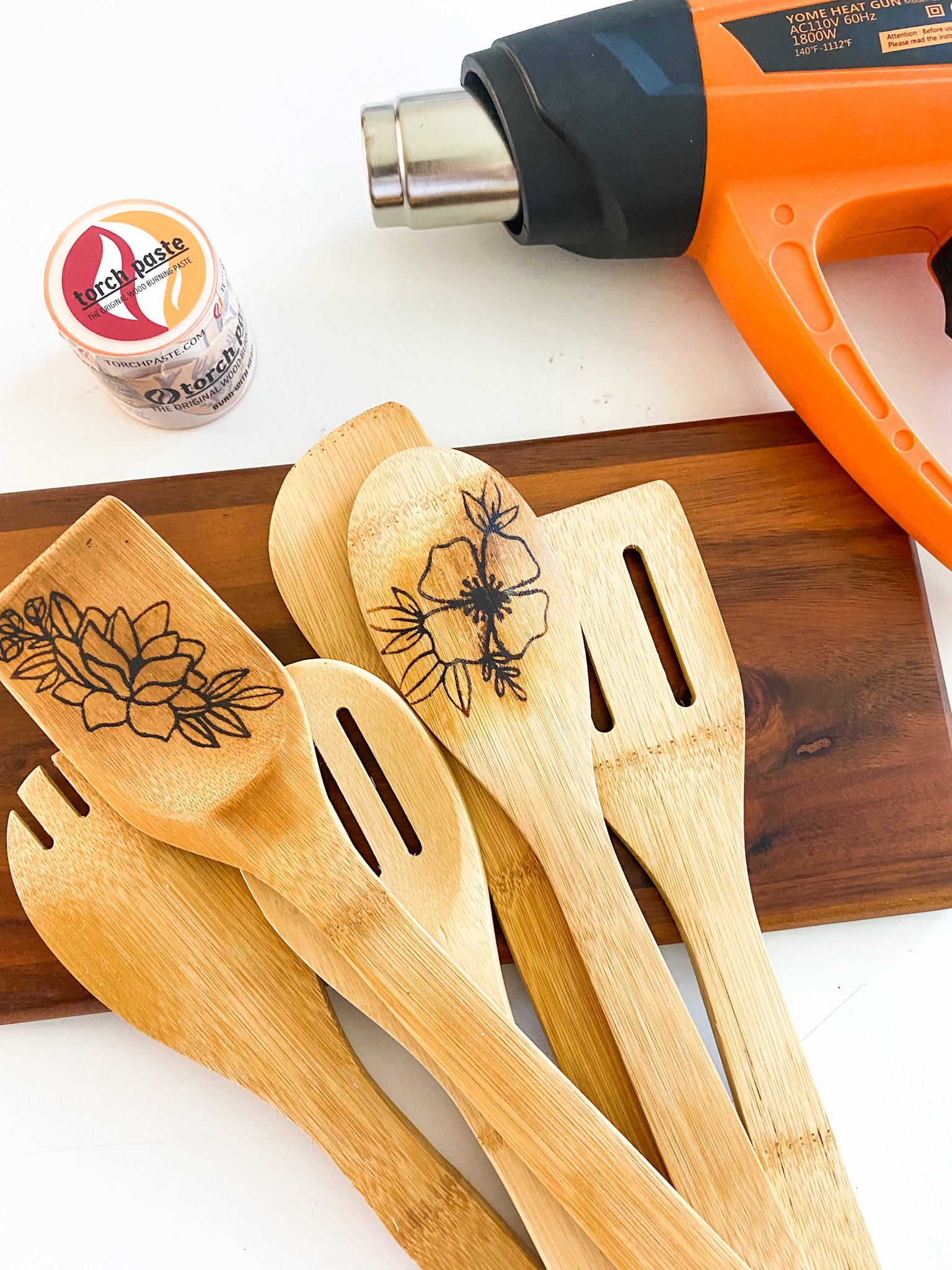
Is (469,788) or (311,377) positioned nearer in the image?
(469,788)

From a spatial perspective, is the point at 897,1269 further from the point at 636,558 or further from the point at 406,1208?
the point at 636,558

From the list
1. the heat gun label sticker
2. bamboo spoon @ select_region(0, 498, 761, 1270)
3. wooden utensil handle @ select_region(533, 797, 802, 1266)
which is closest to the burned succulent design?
bamboo spoon @ select_region(0, 498, 761, 1270)

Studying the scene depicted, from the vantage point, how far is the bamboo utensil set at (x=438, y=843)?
51 cm

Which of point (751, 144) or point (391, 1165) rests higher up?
point (751, 144)

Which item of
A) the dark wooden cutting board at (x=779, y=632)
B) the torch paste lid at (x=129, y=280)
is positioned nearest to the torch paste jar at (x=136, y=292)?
the torch paste lid at (x=129, y=280)

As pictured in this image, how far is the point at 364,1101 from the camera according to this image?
0.54 metres

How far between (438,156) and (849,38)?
11.5 inches

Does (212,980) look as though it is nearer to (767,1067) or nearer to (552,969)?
(552,969)

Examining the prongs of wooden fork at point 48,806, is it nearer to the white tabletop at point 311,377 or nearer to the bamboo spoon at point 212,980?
the bamboo spoon at point 212,980

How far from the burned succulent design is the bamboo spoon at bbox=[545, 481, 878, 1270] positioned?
23 cm

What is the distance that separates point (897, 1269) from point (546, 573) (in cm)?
51

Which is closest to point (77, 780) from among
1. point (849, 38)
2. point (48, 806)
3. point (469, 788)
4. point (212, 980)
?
point (48, 806)

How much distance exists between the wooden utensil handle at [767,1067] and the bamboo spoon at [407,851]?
0.12 meters

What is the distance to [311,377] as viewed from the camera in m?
0.70
